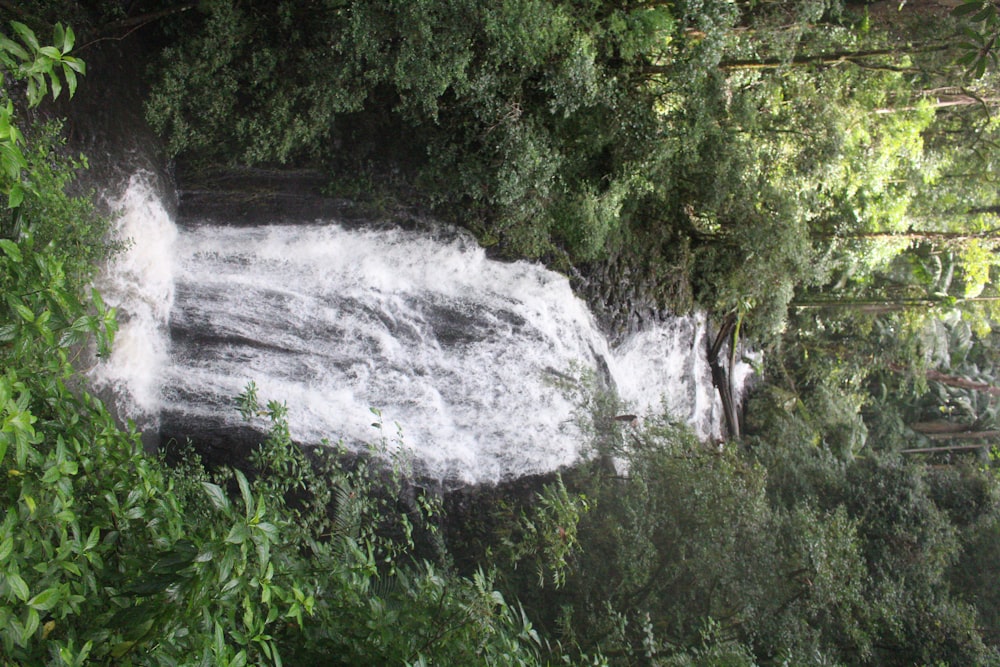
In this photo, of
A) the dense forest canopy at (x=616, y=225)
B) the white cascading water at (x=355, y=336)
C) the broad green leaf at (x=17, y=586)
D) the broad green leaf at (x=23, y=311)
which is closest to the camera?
the broad green leaf at (x=17, y=586)

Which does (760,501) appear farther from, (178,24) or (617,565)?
(178,24)

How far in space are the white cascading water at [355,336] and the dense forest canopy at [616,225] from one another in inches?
13.1

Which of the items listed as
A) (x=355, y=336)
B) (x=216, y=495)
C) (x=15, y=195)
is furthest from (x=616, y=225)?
(x=15, y=195)

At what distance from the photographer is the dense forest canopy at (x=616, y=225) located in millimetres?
5895

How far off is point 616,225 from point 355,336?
2.94m

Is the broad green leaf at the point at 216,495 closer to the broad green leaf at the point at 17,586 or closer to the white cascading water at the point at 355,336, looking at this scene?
the broad green leaf at the point at 17,586

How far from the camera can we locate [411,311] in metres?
7.32

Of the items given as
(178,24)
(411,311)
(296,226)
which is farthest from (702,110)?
(178,24)

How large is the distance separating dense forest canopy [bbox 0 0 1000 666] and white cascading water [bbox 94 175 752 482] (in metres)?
0.33

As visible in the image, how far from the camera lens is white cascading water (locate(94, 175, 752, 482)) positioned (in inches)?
267

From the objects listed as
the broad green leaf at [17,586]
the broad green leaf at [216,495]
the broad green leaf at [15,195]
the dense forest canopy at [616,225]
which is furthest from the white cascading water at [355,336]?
the broad green leaf at [17,586]

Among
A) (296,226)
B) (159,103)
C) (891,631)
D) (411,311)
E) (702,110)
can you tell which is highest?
(702,110)

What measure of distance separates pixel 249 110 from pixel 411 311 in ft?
7.75

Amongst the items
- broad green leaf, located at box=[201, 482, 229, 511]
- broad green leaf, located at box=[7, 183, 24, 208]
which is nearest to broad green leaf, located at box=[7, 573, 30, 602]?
broad green leaf, located at box=[201, 482, 229, 511]
